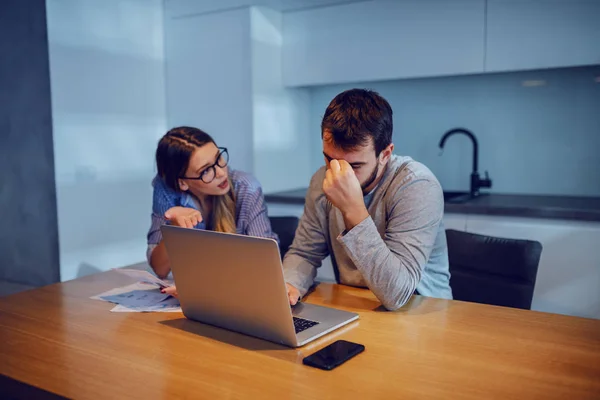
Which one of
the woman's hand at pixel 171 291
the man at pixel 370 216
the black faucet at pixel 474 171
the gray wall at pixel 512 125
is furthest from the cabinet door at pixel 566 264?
the woman's hand at pixel 171 291

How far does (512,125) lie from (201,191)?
1.91 meters

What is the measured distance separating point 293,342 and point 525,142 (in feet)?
7.67

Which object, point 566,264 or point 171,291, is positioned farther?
point 566,264

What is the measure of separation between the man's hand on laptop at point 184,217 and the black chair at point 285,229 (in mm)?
476

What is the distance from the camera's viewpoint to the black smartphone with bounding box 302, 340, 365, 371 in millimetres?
964

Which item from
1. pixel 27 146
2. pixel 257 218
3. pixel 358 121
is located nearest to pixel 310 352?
pixel 358 121

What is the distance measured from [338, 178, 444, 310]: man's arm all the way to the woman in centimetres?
59

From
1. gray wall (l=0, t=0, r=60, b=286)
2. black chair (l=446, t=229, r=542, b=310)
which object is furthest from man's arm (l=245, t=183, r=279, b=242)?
gray wall (l=0, t=0, r=60, b=286)

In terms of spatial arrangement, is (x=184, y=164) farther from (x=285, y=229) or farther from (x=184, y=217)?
(x=285, y=229)

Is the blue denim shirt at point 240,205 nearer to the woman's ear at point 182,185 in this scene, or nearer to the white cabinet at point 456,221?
the woman's ear at point 182,185

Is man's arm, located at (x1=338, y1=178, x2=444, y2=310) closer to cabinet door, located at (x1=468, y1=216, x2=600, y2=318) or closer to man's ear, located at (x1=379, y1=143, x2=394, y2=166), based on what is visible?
man's ear, located at (x1=379, y1=143, x2=394, y2=166)

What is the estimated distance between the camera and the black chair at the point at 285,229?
6.66 ft

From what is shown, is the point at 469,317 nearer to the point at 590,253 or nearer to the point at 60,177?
the point at 590,253

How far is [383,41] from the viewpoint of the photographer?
291 centimetres
